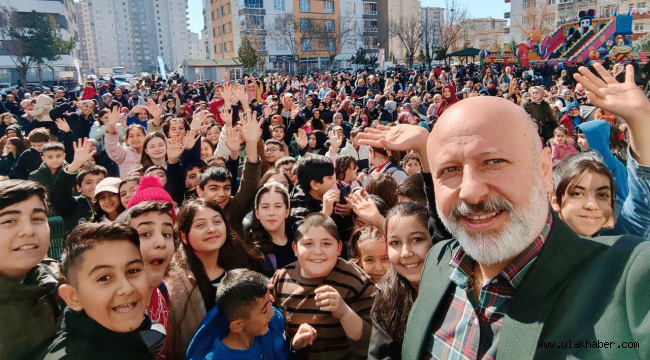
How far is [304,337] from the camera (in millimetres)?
2359

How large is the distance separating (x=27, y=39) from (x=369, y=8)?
45.7 meters

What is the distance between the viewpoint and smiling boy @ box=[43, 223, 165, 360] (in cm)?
188

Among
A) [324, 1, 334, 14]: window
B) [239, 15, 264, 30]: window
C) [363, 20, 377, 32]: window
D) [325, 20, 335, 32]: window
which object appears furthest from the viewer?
[363, 20, 377, 32]: window

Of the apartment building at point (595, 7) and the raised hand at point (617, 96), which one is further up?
the apartment building at point (595, 7)

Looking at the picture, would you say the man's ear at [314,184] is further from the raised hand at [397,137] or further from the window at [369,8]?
the window at [369,8]

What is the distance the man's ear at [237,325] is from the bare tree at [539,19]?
39.7 metres

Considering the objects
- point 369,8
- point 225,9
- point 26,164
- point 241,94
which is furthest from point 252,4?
point 26,164

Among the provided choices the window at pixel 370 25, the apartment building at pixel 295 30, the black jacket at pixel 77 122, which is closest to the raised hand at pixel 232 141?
the black jacket at pixel 77 122

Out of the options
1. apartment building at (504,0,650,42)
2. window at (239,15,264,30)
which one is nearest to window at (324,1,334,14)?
window at (239,15,264,30)

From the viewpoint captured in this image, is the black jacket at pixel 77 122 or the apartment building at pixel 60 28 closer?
the black jacket at pixel 77 122

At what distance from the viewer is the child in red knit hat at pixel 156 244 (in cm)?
249

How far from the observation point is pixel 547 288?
133cm

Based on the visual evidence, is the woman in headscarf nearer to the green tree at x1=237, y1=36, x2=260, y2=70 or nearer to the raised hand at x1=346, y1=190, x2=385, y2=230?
the raised hand at x1=346, y1=190, x2=385, y2=230

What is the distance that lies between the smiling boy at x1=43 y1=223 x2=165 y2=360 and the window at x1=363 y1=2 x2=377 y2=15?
7189 centimetres
